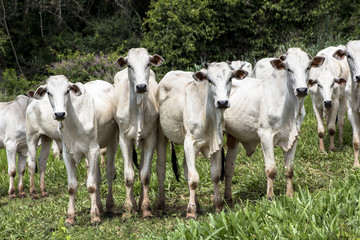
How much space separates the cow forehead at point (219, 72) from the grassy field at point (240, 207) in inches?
57.3

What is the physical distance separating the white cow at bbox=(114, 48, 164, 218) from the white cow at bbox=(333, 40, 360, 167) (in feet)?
A: 9.51

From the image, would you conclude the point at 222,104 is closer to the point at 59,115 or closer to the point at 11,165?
the point at 59,115

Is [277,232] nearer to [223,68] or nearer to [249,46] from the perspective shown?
[223,68]

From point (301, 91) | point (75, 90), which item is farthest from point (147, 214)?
point (301, 91)

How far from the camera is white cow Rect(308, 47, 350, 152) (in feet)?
31.1

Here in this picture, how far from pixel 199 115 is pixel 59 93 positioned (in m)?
1.70

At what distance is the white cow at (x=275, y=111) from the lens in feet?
22.7

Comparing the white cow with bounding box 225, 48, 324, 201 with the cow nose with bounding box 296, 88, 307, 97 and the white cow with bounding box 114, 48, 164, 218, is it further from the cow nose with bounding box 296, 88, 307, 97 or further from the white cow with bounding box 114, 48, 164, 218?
the white cow with bounding box 114, 48, 164, 218

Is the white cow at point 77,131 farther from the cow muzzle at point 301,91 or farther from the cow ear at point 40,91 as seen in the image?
the cow muzzle at point 301,91

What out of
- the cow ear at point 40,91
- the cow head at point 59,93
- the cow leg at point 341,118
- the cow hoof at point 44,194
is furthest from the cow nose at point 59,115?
the cow leg at point 341,118

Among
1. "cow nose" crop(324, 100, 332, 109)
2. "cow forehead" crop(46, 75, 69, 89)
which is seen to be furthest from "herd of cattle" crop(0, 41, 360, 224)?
"cow nose" crop(324, 100, 332, 109)

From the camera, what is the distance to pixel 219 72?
21.7ft

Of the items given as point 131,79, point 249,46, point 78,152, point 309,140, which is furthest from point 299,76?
point 249,46

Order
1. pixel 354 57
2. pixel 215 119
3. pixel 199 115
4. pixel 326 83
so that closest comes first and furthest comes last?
pixel 215 119
pixel 199 115
pixel 354 57
pixel 326 83
